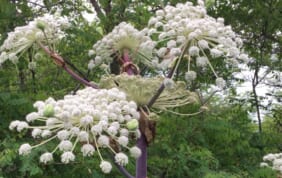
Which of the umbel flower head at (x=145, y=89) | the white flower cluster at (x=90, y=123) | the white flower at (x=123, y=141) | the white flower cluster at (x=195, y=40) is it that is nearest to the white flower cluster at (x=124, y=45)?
the umbel flower head at (x=145, y=89)

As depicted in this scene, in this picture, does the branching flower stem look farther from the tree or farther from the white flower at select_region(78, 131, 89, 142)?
the white flower at select_region(78, 131, 89, 142)

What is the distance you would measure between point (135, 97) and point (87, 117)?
51 cm

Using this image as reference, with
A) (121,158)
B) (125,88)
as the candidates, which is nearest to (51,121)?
(121,158)

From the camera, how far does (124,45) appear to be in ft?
9.15

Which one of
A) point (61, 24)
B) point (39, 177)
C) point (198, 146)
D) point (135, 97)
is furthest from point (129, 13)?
point (135, 97)

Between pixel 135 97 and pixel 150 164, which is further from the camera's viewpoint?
pixel 150 164

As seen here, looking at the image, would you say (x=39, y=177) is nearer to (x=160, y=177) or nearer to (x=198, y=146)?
(x=160, y=177)

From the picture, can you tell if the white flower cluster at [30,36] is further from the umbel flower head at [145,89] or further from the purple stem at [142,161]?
the purple stem at [142,161]

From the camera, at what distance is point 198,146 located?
174 inches

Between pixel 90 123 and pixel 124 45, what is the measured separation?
0.79 m

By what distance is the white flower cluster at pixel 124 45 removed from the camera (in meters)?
2.74

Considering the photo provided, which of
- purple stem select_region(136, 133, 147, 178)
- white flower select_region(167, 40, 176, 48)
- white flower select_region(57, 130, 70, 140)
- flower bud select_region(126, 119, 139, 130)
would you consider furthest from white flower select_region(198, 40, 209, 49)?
white flower select_region(57, 130, 70, 140)

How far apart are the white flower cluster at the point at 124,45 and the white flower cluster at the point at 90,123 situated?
1.91 feet

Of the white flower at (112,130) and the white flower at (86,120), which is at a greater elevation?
the white flower at (86,120)
